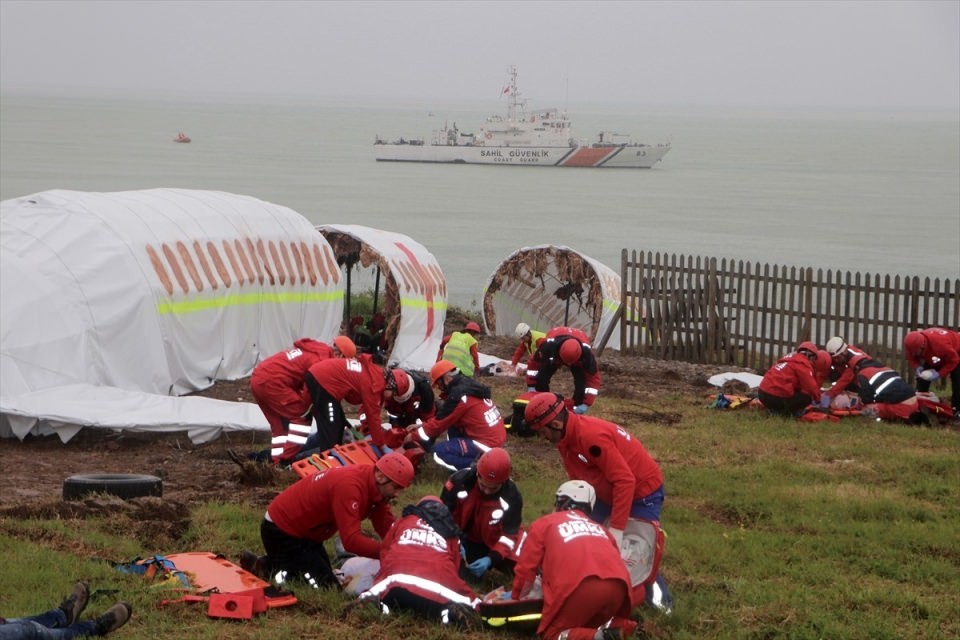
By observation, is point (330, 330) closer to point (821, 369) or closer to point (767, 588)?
point (821, 369)

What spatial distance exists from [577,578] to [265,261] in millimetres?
14998

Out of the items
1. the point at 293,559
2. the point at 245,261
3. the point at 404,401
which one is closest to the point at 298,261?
the point at 245,261

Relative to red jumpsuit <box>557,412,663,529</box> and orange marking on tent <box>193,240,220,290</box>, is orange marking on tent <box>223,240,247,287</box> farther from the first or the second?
red jumpsuit <box>557,412,663,529</box>

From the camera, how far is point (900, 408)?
17.1m

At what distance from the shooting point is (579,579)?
7875 mm

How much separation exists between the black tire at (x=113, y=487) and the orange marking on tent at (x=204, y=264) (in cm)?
813

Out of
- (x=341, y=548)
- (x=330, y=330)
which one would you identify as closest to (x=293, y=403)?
(x=341, y=548)

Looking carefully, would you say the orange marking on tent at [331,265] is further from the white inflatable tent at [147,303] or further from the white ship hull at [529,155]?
the white ship hull at [529,155]

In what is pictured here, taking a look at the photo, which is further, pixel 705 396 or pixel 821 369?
pixel 705 396

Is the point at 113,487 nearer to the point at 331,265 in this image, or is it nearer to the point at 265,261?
the point at 265,261

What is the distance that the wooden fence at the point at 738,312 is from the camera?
22.2 metres

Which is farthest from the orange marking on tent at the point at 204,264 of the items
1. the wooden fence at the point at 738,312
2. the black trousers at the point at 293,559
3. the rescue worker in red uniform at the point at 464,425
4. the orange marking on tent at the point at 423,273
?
the black trousers at the point at 293,559

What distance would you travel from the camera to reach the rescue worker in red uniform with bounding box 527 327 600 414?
16.6 metres

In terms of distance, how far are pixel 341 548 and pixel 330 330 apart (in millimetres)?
13439
